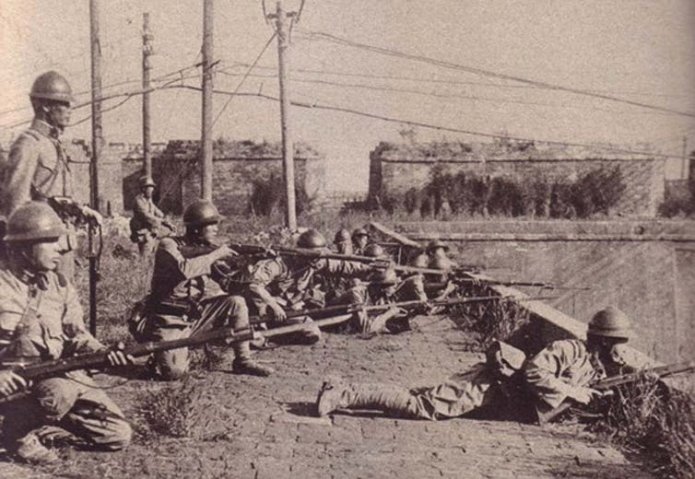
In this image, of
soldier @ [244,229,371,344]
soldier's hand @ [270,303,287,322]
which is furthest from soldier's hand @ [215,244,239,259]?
soldier @ [244,229,371,344]

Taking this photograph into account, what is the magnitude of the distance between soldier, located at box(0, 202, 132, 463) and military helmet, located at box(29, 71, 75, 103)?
1.48 metres

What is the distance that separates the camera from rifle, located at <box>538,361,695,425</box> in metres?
5.84

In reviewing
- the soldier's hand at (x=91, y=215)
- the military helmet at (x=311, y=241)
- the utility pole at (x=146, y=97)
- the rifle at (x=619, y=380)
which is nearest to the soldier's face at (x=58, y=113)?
the soldier's hand at (x=91, y=215)

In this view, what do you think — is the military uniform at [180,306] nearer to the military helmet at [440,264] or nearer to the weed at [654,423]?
the weed at [654,423]

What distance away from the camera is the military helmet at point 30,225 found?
188 inches

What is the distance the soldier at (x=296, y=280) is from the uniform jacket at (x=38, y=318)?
288cm

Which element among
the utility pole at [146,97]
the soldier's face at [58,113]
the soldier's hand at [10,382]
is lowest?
the soldier's hand at [10,382]

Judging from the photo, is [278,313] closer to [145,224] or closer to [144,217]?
[144,217]

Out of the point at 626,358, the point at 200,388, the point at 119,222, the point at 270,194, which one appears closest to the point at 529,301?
the point at 626,358

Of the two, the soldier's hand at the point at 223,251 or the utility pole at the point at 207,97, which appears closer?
the soldier's hand at the point at 223,251

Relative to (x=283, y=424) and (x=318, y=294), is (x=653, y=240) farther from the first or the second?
(x=283, y=424)

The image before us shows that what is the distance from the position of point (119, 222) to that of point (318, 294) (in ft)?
41.9

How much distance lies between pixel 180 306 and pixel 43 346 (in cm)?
221

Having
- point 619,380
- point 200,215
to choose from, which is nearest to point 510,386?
point 619,380
